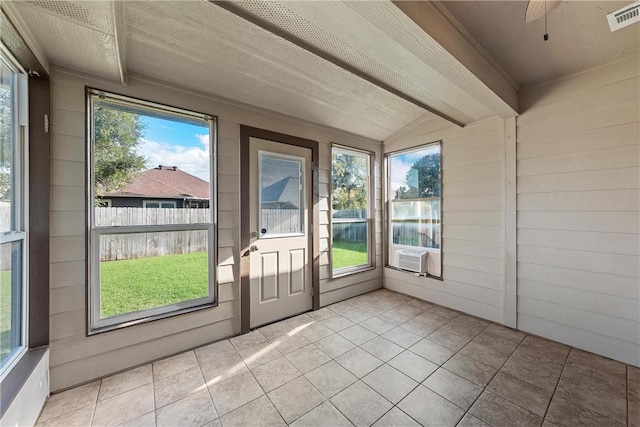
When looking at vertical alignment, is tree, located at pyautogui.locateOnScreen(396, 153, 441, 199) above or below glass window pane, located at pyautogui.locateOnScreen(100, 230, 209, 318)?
above

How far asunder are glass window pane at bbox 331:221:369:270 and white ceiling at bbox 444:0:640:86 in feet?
8.06

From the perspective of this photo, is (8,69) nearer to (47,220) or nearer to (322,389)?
(47,220)

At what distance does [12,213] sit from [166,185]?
2.91 ft

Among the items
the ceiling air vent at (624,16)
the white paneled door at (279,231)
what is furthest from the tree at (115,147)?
the ceiling air vent at (624,16)

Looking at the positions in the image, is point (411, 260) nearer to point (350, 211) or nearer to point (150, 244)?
point (350, 211)

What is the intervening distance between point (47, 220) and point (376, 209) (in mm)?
3575

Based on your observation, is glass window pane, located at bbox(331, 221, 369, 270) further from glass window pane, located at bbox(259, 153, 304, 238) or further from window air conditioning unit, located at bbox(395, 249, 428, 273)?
glass window pane, located at bbox(259, 153, 304, 238)

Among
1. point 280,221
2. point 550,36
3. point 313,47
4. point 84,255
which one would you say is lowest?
point 84,255

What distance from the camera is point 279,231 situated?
2.90 meters

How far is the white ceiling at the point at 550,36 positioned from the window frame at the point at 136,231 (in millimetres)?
2291

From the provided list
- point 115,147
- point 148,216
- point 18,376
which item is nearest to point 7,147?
point 115,147

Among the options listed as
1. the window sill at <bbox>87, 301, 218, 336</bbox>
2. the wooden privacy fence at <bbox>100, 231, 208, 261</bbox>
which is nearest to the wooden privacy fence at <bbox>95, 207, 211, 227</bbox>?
the wooden privacy fence at <bbox>100, 231, 208, 261</bbox>

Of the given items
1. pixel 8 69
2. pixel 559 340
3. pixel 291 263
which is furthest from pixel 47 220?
pixel 559 340

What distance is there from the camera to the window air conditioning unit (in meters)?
3.40
